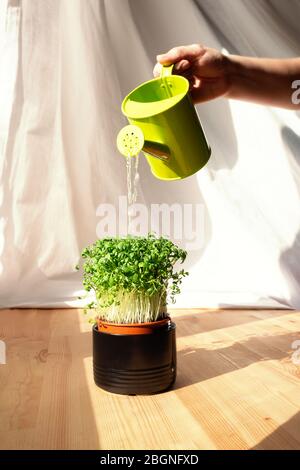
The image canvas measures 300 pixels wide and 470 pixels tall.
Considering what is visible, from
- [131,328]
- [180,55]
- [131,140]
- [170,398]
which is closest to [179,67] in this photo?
[180,55]

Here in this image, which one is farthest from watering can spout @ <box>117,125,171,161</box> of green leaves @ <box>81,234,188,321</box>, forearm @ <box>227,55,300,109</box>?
forearm @ <box>227,55,300,109</box>

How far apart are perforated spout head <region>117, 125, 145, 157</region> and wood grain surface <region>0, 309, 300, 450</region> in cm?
50

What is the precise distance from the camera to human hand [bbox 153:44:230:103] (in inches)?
55.8

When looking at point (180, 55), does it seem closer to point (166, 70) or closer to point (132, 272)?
point (166, 70)

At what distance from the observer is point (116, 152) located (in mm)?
2344

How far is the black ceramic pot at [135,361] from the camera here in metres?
1.13

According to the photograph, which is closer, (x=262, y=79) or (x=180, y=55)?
(x=180, y=55)

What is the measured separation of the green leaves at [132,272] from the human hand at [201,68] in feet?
1.59

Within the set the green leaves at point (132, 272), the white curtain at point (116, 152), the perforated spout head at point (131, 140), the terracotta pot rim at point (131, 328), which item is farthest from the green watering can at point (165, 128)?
the white curtain at point (116, 152)

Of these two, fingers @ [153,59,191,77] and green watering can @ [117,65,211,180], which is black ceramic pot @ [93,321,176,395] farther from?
fingers @ [153,59,191,77]

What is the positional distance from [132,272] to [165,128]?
0.32 m

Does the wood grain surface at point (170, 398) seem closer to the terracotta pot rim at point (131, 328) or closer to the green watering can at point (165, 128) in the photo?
the terracotta pot rim at point (131, 328)

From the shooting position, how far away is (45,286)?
7.62ft
